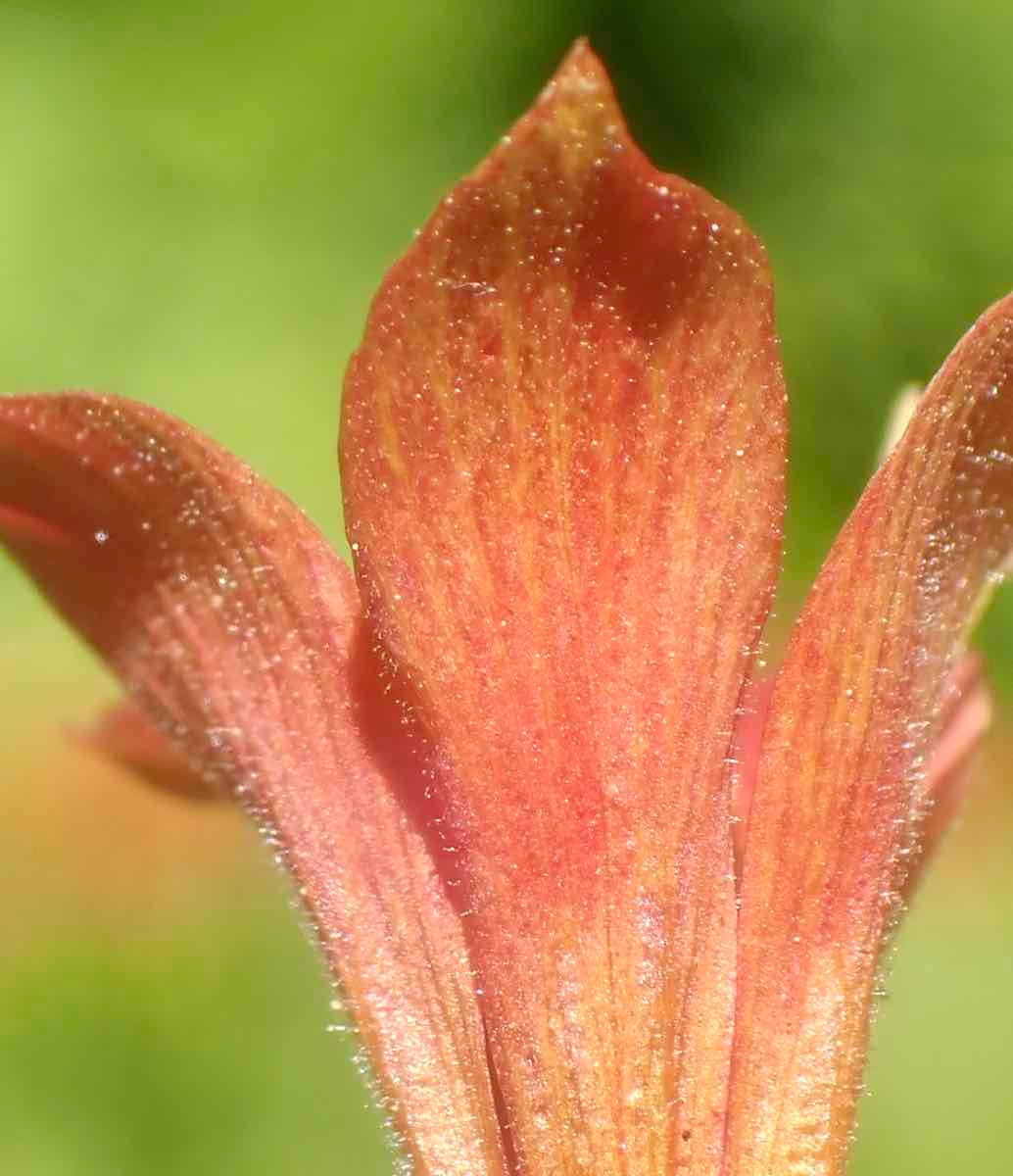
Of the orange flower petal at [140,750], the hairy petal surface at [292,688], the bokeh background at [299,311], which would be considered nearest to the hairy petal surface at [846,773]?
the hairy petal surface at [292,688]

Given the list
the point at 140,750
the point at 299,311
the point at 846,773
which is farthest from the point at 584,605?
the point at 299,311

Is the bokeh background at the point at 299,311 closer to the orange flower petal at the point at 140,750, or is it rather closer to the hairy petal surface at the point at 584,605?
the orange flower petal at the point at 140,750

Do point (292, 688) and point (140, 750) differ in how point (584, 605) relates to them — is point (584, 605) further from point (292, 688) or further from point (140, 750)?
point (140, 750)

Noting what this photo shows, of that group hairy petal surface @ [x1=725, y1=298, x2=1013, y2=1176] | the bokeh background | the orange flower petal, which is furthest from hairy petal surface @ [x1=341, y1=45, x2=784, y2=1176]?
the bokeh background

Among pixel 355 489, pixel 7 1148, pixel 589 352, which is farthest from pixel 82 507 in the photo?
pixel 7 1148

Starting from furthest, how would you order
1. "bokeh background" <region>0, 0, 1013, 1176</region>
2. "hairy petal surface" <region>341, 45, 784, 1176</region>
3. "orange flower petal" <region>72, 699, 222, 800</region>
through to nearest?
"bokeh background" <region>0, 0, 1013, 1176</region> → "orange flower petal" <region>72, 699, 222, 800</region> → "hairy petal surface" <region>341, 45, 784, 1176</region>

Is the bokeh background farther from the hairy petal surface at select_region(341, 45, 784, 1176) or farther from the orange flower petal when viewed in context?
the hairy petal surface at select_region(341, 45, 784, 1176)
